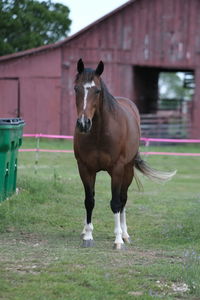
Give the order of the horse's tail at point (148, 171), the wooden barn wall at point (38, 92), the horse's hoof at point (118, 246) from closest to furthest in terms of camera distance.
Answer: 1. the horse's hoof at point (118, 246)
2. the horse's tail at point (148, 171)
3. the wooden barn wall at point (38, 92)

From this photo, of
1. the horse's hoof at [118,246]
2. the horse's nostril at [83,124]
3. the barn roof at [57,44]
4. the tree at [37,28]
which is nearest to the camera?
the horse's nostril at [83,124]

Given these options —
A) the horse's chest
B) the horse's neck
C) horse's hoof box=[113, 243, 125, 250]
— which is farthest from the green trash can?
horse's hoof box=[113, 243, 125, 250]

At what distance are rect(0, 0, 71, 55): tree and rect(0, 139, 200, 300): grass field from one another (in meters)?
6.36

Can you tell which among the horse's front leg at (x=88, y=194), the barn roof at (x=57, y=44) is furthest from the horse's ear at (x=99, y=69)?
the barn roof at (x=57, y=44)

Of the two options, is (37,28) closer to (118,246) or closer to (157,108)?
(157,108)

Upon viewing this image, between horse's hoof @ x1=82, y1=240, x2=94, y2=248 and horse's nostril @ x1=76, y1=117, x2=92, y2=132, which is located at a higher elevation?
horse's nostril @ x1=76, y1=117, x2=92, y2=132

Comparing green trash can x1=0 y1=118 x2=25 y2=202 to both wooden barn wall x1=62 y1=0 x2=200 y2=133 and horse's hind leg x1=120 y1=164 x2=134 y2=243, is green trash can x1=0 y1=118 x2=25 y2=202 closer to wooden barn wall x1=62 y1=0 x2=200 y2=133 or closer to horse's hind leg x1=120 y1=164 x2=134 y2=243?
horse's hind leg x1=120 y1=164 x2=134 y2=243

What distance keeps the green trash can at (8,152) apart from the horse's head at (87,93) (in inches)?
92.4

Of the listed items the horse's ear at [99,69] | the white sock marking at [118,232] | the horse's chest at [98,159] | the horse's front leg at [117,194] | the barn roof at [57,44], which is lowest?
A: the white sock marking at [118,232]

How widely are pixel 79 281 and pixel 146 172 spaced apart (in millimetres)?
3873

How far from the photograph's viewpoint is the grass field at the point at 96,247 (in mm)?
5664

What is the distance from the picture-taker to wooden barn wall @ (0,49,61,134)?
25.9m

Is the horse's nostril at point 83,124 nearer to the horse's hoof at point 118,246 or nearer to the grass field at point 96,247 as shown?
the grass field at point 96,247

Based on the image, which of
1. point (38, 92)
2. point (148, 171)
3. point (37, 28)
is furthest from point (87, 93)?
point (38, 92)
